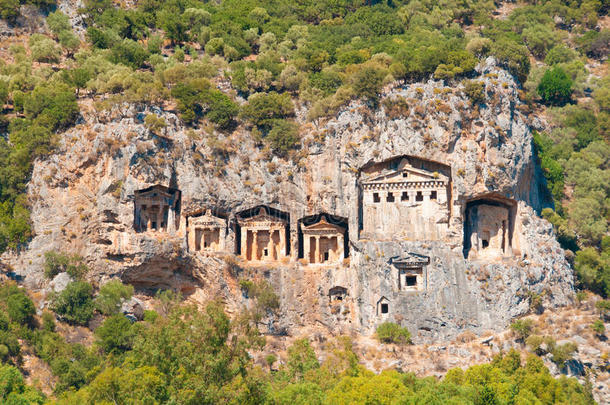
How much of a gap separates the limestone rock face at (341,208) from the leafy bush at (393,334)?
41.0 inches

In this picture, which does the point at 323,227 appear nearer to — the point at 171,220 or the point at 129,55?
the point at 171,220

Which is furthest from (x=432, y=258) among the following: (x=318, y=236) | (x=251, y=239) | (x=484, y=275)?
(x=251, y=239)

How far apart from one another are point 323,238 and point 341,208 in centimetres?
318

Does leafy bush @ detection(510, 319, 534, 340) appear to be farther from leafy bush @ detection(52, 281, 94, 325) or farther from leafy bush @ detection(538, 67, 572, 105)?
leafy bush @ detection(538, 67, 572, 105)

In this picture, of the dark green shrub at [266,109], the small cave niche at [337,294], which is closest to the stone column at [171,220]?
the dark green shrub at [266,109]

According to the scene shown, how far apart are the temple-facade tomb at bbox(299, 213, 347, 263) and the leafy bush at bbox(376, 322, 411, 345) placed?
7589 mm

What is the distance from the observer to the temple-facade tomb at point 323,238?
8056cm

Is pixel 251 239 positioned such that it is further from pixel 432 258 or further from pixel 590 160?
pixel 590 160

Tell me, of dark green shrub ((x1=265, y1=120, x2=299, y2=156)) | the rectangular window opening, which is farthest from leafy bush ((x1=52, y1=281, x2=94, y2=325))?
the rectangular window opening

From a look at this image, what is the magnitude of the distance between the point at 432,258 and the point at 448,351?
697cm

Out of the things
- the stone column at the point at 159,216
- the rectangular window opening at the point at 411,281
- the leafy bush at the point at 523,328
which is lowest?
the leafy bush at the point at 523,328

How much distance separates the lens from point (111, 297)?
74.8 meters

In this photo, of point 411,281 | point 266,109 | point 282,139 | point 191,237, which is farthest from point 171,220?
point 411,281

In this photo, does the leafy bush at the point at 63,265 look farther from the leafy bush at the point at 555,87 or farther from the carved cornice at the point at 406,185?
the leafy bush at the point at 555,87
